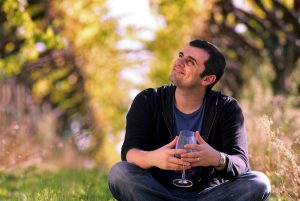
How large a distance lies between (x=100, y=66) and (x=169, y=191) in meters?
15.7

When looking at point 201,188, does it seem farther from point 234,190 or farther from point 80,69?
point 80,69

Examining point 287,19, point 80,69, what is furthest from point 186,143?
point 80,69

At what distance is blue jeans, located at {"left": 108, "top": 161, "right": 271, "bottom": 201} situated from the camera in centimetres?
493

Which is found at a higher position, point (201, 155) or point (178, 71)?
point (178, 71)

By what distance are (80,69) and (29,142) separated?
8340 mm

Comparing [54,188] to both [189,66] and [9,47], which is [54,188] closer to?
[189,66]

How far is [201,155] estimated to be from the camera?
15.5 feet

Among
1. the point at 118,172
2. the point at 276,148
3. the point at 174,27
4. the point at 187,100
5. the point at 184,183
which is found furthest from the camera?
the point at 174,27

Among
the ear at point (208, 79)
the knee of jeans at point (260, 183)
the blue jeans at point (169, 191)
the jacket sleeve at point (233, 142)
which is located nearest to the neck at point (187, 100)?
the ear at point (208, 79)

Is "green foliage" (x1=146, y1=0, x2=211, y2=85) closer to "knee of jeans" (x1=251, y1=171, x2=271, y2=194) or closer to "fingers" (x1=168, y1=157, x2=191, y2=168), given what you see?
"knee of jeans" (x1=251, y1=171, x2=271, y2=194)

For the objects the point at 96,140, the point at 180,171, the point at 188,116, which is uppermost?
the point at 188,116

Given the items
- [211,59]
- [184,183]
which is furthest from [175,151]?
[211,59]

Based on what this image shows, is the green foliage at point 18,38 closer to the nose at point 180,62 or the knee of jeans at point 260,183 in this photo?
the nose at point 180,62

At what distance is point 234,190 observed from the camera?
16.3 feet
